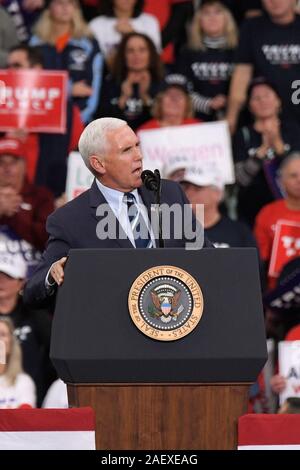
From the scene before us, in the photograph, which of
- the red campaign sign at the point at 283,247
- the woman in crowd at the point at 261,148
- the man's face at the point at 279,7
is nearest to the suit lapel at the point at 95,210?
the red campaign sign at the point at 283,247

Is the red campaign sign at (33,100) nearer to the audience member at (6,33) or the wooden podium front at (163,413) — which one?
the audience member at (6,33)

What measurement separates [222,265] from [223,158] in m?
4.05

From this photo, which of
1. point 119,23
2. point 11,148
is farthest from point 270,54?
point 11,148

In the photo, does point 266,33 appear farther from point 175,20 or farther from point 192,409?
point 192,409

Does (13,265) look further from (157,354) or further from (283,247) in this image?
(157,354)

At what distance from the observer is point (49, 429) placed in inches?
145

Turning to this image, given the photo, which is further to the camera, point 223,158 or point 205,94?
point 205,94

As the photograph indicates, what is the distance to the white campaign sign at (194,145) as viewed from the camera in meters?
7.49

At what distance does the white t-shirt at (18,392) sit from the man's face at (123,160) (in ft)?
7.66

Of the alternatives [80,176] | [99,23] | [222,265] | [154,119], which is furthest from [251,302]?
[99,23]

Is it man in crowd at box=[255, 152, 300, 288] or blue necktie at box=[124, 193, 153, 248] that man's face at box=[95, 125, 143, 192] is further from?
man in crowd at box=[255, 152, 300, 288]

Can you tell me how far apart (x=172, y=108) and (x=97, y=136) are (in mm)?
3817

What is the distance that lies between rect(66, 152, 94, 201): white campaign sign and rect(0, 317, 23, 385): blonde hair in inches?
42.3

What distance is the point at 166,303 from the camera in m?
3.47
